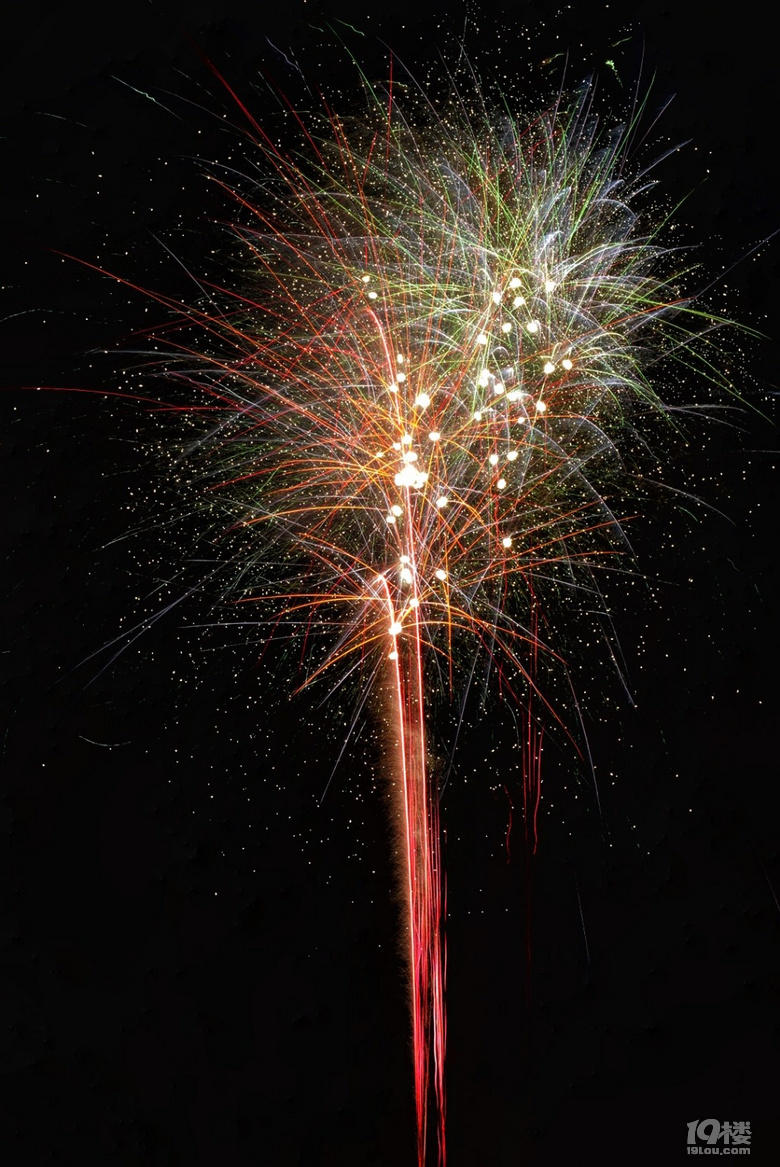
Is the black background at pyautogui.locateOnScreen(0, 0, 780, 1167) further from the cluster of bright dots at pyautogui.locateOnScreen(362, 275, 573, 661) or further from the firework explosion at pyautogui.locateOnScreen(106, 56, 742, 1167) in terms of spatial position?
A: the cluster of bright dots at pyautogui.locateOnScreen(362, 275, 573, 661)

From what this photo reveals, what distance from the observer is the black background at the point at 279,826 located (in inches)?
38.8

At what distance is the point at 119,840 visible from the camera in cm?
100

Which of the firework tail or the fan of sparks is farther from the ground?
the fan of sparks

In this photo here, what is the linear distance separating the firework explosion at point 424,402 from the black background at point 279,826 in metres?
0.07

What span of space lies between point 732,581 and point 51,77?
3.94ft

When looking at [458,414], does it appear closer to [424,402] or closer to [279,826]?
[424,402]

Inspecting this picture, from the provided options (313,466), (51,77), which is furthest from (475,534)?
(51,77)

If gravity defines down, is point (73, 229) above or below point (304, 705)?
above

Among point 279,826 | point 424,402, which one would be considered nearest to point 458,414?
point 424,402

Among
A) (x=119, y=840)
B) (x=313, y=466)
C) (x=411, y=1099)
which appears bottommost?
(x=411, y=1099)

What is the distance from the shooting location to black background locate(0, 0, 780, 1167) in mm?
986

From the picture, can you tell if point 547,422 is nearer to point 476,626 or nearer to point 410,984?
point 476,626

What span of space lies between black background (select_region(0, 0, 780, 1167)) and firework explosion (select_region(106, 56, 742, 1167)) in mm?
69

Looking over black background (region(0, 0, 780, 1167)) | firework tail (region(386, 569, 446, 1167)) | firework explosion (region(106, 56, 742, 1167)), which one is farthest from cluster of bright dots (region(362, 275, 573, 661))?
black background (region(0, 0, 780, 1167))
